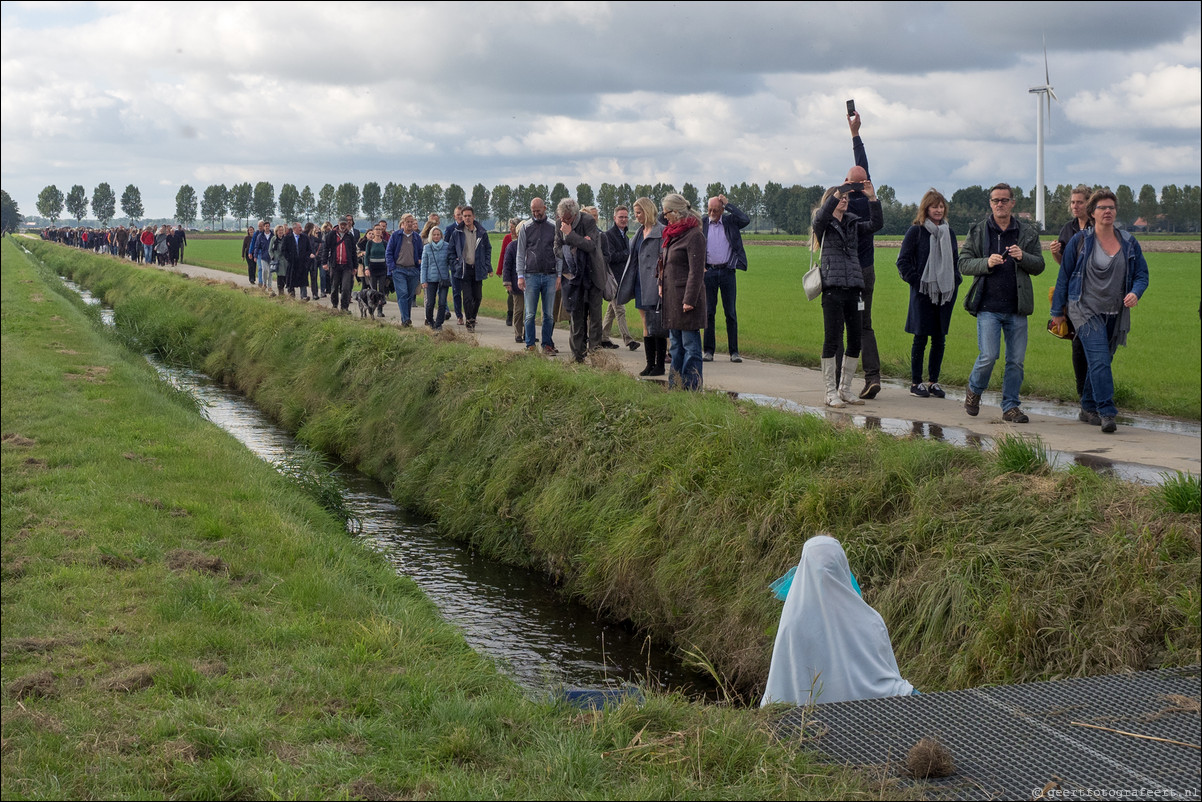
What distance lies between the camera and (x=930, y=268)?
39.9ft

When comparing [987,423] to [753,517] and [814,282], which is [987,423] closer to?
[814,282]

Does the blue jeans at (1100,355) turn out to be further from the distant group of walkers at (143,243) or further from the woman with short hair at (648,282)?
the distant group of walkers at (143,243)

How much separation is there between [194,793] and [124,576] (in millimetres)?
3350

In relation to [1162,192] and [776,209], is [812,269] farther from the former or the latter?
[776,209]

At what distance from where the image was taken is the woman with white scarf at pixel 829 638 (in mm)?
5078

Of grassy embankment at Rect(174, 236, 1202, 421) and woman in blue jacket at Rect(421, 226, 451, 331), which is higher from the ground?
woman in blue jacket at Rect(421, 226, 451, 331)

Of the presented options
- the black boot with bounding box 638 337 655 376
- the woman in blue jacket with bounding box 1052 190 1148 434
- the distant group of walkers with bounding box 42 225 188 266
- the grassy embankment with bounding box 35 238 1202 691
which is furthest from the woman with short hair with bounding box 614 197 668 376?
the distant group of walkers with bounding box 42 225 188 266

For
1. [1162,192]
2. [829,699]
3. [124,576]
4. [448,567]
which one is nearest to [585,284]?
[448,567]

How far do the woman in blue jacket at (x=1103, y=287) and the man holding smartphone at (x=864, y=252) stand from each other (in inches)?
88.7

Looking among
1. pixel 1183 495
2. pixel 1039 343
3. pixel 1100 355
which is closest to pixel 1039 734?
pixel 1183 495

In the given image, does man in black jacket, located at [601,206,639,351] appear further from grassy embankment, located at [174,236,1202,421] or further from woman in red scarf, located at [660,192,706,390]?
woman in red scarf, located at [660,192,706,390]

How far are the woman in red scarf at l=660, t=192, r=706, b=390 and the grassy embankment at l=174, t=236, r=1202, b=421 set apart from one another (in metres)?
4.28

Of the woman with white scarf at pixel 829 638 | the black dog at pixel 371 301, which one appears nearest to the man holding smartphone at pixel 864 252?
the woman with white scarf at pixel 829 638

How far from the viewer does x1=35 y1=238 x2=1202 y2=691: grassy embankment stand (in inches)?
247
